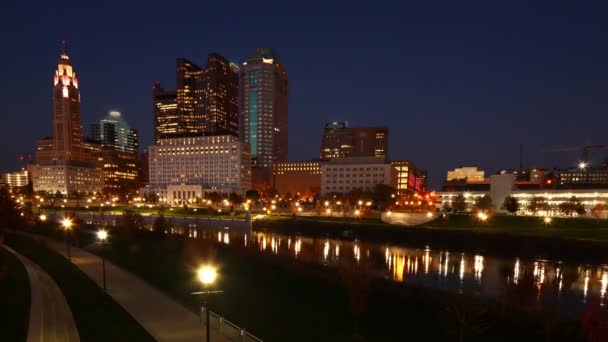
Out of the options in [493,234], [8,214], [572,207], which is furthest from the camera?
[572,207]

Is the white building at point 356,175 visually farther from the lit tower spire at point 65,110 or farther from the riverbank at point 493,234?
the lit tower spire at point 65,110

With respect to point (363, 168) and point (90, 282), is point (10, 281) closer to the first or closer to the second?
point (90, 282)

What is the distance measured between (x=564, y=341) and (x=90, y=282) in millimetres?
30028

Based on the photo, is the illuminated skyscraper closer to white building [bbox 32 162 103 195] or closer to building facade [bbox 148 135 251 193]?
white building [bbox 32 162 103 195]

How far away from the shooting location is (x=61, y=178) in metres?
172

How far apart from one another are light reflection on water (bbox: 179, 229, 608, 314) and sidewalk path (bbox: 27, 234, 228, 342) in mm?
15094

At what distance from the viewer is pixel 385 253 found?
53.7 metres

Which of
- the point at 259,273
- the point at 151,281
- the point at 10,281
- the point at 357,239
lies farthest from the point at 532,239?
the point at 10,281

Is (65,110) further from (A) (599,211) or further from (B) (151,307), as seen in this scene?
(A) (599,211)

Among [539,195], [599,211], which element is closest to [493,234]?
[599,211]

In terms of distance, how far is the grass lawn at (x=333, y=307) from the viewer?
2103 centimetres

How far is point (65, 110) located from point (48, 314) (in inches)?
7778

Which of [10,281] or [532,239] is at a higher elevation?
[10,281]

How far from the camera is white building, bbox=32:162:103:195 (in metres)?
172
